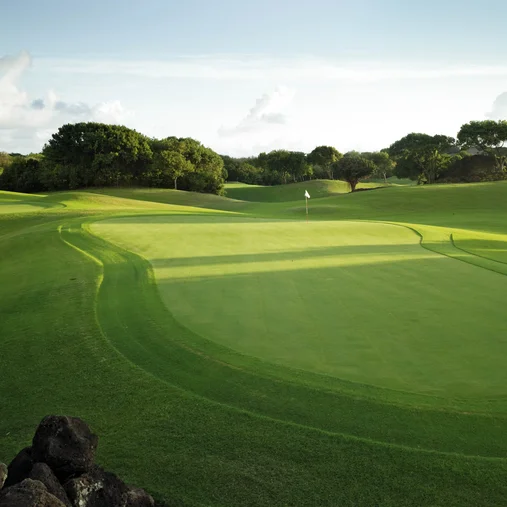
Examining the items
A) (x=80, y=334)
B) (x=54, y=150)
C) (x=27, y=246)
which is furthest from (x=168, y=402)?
(x=54, y=150)

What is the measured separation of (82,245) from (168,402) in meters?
11.1

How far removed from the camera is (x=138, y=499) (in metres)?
3.48

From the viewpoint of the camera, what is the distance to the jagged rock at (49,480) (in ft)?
9.89

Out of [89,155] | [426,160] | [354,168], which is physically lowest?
[354,168]

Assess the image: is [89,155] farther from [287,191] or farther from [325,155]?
[325,155]

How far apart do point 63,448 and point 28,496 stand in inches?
23.1

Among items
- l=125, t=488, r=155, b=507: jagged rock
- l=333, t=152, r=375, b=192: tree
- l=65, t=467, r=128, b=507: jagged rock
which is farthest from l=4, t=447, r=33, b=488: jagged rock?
l=333, t=152, r=375, b=192: tree

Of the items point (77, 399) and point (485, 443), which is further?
point (77, 399)

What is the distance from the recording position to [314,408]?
4.98 m

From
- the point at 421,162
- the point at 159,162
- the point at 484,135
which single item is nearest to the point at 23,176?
the point at 159,162

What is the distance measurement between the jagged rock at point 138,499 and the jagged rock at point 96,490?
4 centimetres

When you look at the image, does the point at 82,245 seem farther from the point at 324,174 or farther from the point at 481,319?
the point at 324,174

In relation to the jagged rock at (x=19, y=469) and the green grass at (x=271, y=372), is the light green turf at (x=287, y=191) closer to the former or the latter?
the green grass at (x=271, y=372)

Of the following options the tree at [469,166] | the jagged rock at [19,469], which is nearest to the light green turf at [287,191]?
the tree at [469,166]
